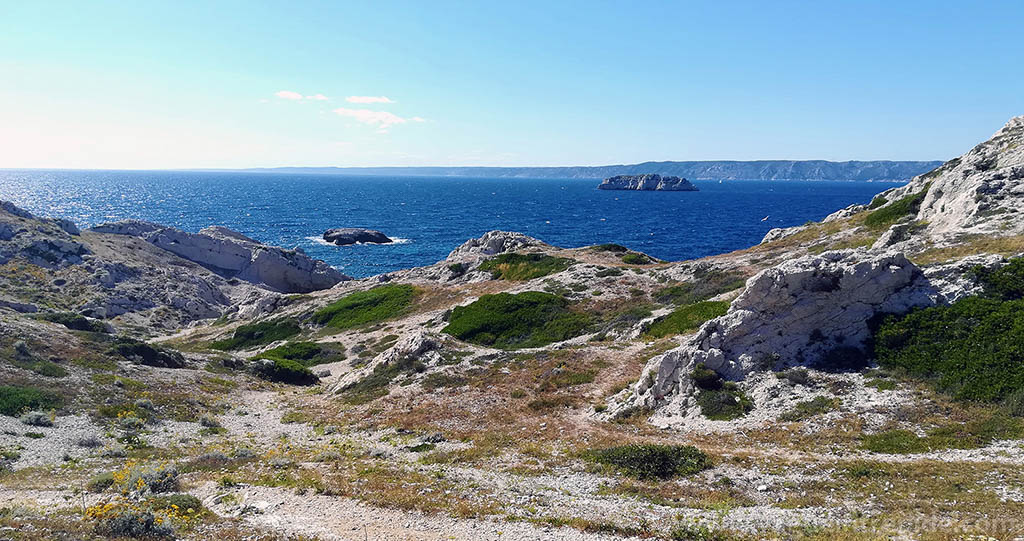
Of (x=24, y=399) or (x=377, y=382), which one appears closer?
(x=24, y=399)

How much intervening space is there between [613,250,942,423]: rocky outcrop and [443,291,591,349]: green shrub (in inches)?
586

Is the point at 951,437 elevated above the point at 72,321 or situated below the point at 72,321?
above

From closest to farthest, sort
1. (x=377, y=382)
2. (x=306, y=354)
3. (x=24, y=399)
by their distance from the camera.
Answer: (x=24, y=399), (x=377, y=382), (x=306, y=354)

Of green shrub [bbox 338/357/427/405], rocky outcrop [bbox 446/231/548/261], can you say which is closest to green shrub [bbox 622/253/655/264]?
rocky outcrop [bbox 446/231/548/261]

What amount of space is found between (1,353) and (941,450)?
4366cm

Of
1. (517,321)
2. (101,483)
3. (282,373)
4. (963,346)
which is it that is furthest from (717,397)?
(282,373)

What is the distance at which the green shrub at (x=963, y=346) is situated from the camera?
1927 cm

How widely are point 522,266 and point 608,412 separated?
3642 cm

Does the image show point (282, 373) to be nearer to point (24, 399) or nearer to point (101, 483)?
point (24, 399)

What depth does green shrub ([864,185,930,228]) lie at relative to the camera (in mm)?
47438

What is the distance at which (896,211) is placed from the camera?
4825 centimetres

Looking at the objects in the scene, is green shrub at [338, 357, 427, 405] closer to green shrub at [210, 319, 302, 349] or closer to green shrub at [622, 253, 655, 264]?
green shrub at [210, 319, 302, 349]

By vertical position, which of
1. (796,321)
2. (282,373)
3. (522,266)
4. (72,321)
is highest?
(796,321)

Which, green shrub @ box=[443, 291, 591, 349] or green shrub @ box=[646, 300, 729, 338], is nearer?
green shrub @ box=[646, 300, 729, 338]
